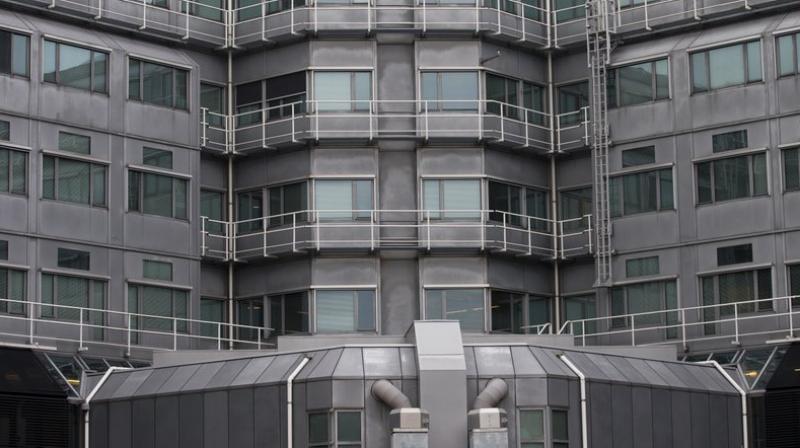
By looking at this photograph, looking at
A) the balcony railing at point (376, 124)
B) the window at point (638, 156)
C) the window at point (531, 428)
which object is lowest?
the window at point (531, 428)

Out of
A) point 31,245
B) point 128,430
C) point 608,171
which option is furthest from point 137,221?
point 608,171

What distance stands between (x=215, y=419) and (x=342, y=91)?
18650 millimetres

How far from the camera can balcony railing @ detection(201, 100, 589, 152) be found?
299 ft

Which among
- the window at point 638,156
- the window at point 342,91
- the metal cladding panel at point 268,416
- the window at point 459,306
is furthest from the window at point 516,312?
the metal cladding panel at point 268,416

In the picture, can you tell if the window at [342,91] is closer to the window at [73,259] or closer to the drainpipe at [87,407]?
the window at [73,259]

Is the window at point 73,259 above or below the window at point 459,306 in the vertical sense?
above

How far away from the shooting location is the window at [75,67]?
86000mm

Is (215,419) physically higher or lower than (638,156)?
lower

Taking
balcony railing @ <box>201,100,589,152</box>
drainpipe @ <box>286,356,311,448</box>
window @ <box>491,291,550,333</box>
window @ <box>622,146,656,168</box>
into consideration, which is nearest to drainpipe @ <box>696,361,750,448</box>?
window @ <box>622,146,656,168</box>

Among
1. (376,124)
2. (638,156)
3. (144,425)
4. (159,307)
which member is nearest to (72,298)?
(159,307)

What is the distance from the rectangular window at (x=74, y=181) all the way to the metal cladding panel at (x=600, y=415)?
21621 millimetres

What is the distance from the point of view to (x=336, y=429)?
2985 inches

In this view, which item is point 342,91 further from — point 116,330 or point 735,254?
point 735,254

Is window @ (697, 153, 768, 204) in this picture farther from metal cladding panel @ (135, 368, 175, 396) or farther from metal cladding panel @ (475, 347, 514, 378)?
metal cladding panel @ (135, 368, 175, 396)
